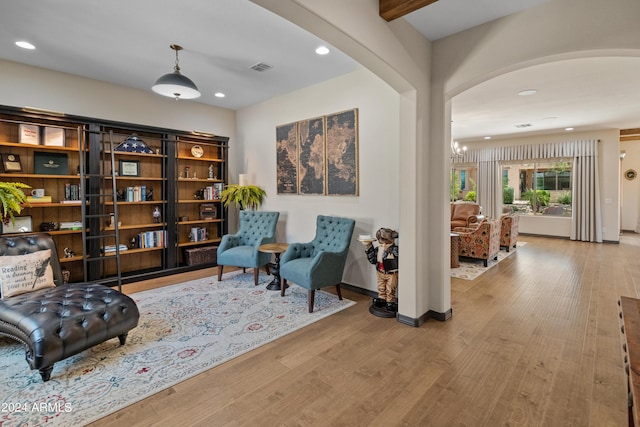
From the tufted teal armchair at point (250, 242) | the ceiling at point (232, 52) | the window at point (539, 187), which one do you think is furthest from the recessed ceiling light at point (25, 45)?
the window at point (539, 187)

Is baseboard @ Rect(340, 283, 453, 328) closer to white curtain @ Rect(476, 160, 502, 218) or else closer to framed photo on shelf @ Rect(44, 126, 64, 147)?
framed photo on shelf @ Rect(44, 126, 64, 147)

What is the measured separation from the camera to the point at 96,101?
14.8 ft

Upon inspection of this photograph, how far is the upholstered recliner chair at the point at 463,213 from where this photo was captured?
7.30 metres

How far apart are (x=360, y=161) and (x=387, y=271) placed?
1.53 meters

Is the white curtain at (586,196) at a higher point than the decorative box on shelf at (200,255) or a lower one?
higher

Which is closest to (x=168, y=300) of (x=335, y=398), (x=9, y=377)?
(x=9, y=377)

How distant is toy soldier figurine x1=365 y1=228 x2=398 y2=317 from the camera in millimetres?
3439

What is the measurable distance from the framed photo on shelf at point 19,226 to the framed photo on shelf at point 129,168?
1295 millimetres

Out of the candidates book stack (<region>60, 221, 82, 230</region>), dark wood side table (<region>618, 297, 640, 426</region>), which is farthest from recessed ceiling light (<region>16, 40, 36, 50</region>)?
dark wood side table (<region>618, 297, 640, 426</region>)

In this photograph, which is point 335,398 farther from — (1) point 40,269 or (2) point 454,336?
(1) point 40,269

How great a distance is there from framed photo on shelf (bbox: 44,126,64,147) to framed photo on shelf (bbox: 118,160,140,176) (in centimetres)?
78

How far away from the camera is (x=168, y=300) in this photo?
3.90m

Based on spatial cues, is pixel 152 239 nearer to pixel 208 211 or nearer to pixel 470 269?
pixel 208 211

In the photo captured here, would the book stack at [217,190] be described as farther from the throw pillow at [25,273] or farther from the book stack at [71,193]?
the throw pillow at [25,273]
